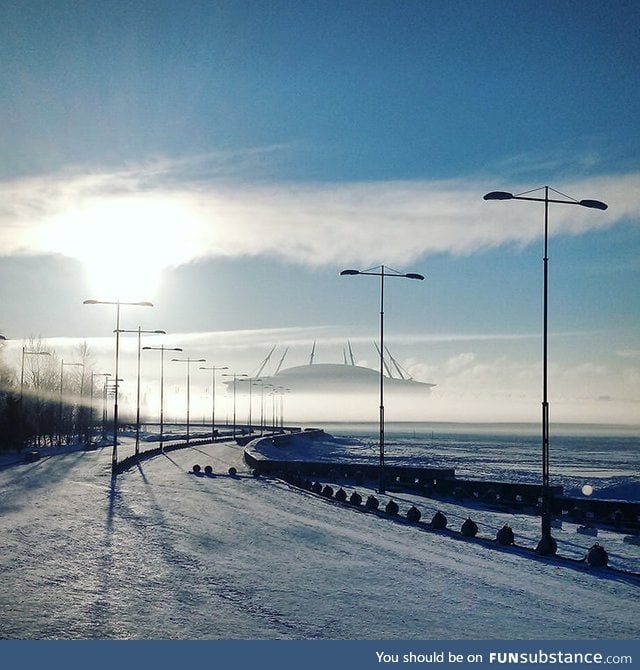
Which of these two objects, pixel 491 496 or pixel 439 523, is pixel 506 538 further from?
pixel 491 496

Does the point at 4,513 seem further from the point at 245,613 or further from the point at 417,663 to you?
the point at 417,663

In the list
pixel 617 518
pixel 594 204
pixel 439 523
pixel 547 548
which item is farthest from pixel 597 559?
pixel 617 518

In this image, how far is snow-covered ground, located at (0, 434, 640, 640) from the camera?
14.5 meters

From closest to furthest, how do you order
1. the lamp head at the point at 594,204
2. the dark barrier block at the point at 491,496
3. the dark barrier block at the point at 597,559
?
the dark barrier block at the point at 597,559 → the lamp head at the point at 594,204 → the dark barrier block at the point at 491,496

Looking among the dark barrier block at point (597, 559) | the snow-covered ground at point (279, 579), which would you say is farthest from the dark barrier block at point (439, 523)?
the dark barrier block at point (597, 559)

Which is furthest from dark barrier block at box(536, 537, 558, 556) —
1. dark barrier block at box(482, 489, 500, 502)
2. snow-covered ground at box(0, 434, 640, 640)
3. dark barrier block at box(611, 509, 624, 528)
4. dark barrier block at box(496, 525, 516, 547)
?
dark barrier block at box(482, 489, 500, 502)

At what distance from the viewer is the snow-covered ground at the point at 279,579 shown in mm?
14461

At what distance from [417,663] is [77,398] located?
541 ft

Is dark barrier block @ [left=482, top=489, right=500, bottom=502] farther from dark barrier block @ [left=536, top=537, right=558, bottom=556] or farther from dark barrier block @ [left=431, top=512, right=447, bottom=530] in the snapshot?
dark barrier block @ [left=536, top=537, right=558, bottom=556]

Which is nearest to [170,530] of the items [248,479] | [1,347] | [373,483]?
[248,479]

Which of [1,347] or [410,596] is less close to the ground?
[1,347]

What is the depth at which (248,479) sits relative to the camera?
56.4m

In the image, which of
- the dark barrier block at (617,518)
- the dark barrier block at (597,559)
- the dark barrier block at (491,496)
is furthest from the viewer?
the dark barrier block at (491,496)

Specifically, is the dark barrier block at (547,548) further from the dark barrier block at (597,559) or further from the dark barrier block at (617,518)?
the dark barrier block at (617,518)
